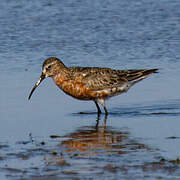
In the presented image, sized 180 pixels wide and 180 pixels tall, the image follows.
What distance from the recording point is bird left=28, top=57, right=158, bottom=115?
11.9m

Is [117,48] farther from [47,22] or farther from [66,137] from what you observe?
[66,137]

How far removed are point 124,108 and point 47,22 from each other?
261 inches

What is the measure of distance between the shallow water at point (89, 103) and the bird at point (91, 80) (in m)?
0.25

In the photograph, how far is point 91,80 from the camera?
39.4 ft

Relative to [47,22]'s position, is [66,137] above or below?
below

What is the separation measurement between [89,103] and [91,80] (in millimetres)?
789

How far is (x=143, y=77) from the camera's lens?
1226cm

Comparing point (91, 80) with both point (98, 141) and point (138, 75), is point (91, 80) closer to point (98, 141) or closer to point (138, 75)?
point (138, 75)

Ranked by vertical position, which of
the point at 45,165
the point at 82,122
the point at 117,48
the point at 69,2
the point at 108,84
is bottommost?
the point at 45,165

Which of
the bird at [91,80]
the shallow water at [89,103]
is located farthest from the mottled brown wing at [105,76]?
the shallow water at [89,103]

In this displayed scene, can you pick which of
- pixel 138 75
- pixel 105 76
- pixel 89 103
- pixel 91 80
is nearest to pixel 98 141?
pixel 91 80

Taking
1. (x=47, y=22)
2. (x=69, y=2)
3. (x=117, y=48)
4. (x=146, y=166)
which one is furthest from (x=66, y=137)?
(x=69, y=2)

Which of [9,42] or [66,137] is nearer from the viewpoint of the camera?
[66,137]

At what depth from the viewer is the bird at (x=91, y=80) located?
11.9 m
